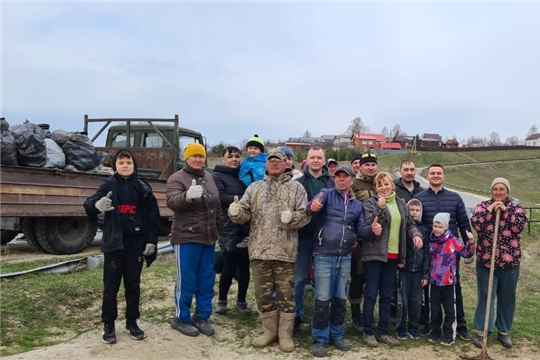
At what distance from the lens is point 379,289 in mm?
4027

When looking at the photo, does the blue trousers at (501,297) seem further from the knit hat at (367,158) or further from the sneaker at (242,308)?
the sneaker at (242,308)

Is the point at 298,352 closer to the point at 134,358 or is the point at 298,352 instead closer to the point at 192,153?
the point at 134,358

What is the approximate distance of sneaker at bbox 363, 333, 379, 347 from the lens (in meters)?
3.90

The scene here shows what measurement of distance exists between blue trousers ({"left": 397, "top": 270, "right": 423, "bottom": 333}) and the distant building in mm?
104591

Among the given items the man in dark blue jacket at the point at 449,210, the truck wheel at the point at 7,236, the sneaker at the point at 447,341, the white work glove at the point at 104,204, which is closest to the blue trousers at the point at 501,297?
the man in dark blue jacket at the point at 449,210

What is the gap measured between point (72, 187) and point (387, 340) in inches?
217

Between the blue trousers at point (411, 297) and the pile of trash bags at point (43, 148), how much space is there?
221 inches

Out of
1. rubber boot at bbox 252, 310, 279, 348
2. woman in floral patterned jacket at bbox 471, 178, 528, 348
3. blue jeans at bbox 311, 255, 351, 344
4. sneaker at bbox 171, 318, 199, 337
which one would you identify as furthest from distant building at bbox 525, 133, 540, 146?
sneaker at bbox 171, 318, 199, 337

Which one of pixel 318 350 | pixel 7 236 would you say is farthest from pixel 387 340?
pixel 7 236

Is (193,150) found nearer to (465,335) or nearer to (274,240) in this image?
(274,240)

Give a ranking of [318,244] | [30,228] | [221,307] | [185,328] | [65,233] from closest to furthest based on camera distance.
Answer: [318,244], [185,328], [221,307], [30,228], [65,233]

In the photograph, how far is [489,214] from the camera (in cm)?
407

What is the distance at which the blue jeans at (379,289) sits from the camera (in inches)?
155

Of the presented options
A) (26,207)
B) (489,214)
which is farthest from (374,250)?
(26,207)
